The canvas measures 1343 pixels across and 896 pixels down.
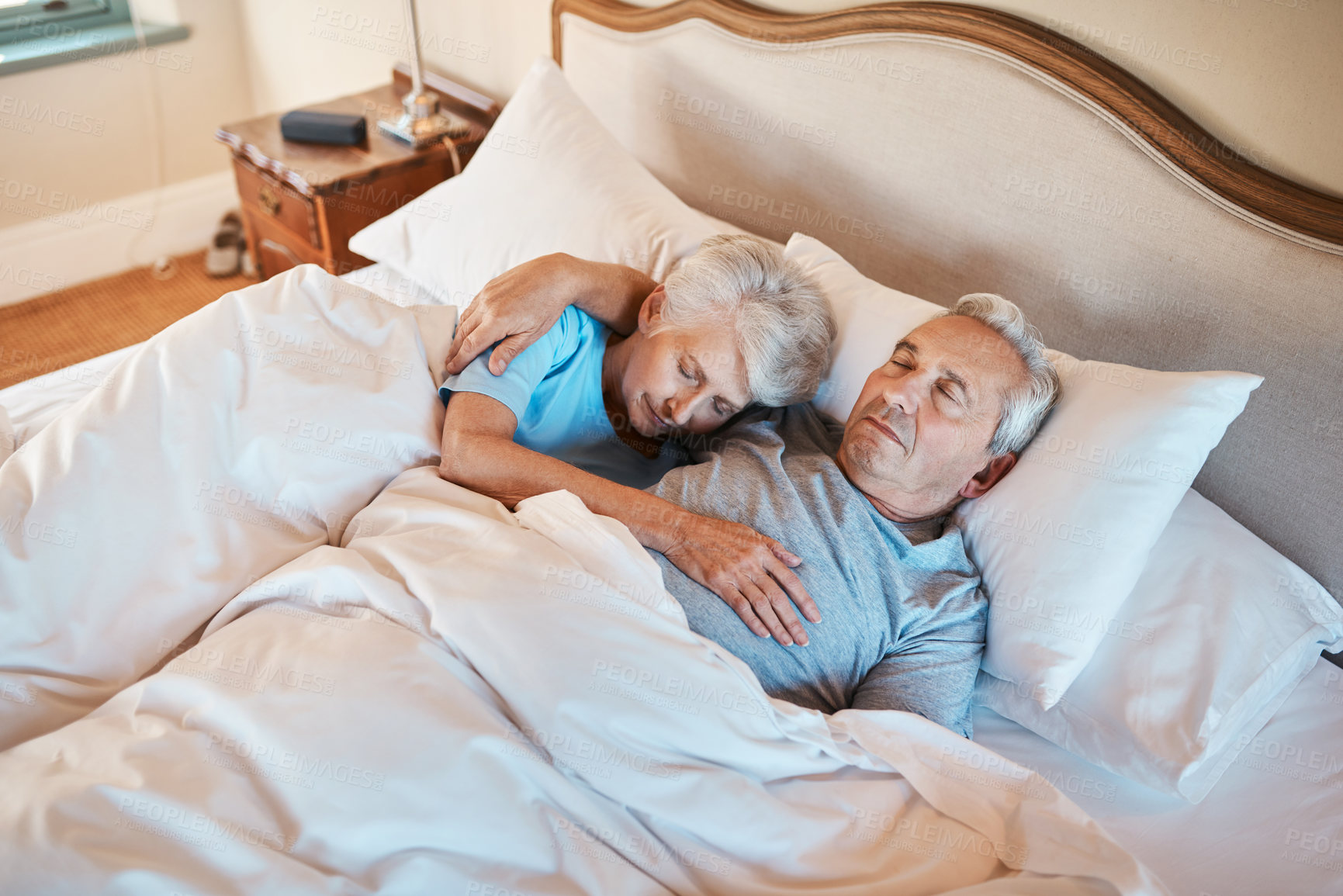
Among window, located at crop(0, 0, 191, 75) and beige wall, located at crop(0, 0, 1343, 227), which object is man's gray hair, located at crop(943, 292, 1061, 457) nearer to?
beige wall, located at crop(0, 0, 1343, 227)

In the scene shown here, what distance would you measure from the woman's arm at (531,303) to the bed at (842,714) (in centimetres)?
11

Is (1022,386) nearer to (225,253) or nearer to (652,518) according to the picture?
(652,518)

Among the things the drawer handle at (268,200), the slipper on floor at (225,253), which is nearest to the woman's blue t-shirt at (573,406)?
the drawer handle at (268,200)

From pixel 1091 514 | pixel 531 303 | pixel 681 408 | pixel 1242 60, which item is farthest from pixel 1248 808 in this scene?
pixel 531 303

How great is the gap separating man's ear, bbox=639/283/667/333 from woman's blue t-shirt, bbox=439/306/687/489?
116 mm

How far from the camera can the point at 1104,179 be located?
4.73 feet

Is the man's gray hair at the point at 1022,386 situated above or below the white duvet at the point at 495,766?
above

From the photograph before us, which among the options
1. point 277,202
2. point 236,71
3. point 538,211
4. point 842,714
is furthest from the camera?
point 236,71

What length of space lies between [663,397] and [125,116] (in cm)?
259

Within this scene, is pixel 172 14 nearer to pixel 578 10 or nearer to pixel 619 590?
pixel 578 10

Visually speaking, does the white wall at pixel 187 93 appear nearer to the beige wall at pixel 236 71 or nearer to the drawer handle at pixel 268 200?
the beige wall at pixel 236 71

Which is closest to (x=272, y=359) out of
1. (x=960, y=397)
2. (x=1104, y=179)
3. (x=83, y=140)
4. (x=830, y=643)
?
(x=830, y=643)

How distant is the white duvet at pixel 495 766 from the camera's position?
86 cm

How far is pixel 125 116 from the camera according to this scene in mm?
2965
